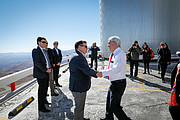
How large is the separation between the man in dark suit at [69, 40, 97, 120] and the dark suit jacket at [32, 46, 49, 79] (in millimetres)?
1184

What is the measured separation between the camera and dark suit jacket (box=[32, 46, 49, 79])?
2871mm

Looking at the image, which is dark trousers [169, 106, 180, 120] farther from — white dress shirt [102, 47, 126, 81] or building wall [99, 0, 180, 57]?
building wall [99, 0, 180, 57]

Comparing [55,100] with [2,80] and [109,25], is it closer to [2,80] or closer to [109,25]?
[2,80]

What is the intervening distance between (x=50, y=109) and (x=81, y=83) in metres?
1.68

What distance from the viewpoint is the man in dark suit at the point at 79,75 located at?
209 cm

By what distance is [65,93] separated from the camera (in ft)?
13.9

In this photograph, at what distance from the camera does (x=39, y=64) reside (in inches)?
113

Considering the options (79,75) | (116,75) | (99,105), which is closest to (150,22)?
(99,105)

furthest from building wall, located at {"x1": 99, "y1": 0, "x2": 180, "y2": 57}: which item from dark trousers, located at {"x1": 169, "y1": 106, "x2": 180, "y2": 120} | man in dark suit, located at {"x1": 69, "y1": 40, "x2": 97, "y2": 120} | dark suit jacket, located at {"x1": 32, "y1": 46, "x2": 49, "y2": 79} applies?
dark trousers, located at {"x1": 169, "y1": 106, "x2": 180, "y2": 120}

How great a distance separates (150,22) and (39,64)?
42.9 feet

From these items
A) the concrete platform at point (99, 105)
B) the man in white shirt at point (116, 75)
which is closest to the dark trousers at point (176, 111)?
the man in white shirt at point (116, 75)

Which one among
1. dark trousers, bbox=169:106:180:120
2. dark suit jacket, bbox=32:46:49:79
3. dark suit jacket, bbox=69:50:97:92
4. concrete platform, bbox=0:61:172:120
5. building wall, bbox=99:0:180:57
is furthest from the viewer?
building wall, bbox=99:0:180:57

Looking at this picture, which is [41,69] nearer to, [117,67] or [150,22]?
[117,67]

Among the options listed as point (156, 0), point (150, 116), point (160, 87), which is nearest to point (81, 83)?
point (150, 116)
